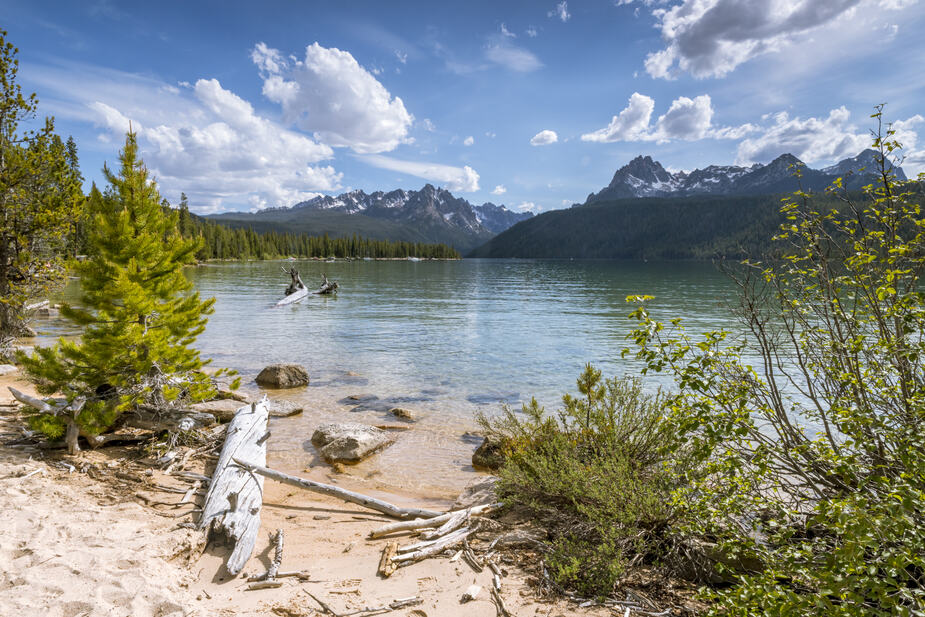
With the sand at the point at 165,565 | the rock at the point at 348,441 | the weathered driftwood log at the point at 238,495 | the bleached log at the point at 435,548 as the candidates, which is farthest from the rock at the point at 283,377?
the bleached log at the point at 435,548

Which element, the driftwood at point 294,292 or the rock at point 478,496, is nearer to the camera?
the rock at point 478,496

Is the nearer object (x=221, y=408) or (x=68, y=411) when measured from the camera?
(x=68, y=411)

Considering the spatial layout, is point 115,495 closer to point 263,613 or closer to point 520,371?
point 263,613

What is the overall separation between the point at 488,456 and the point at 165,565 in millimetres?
6566

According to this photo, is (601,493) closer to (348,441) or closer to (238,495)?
(238,495)

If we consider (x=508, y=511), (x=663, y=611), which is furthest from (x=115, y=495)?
(x=663, y=611)

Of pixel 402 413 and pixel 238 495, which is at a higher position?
pixel 238 495

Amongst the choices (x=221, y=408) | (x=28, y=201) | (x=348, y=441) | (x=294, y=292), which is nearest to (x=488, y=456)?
(x=348, y=441)

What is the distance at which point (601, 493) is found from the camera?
5.41 metres

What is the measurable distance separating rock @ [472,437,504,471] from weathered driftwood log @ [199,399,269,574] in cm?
471

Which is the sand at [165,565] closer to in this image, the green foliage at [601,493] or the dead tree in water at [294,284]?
A: the green foliage at [601,493]

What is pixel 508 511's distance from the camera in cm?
679

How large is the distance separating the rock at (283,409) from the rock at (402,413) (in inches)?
117

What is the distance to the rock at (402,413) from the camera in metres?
13.5
